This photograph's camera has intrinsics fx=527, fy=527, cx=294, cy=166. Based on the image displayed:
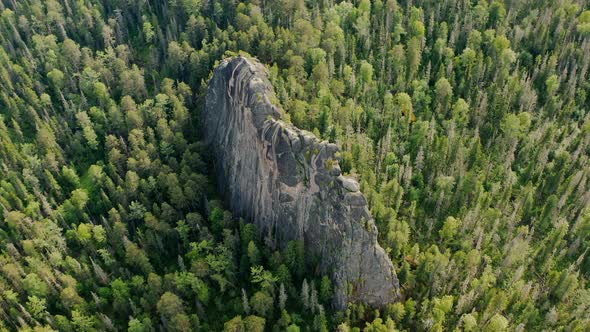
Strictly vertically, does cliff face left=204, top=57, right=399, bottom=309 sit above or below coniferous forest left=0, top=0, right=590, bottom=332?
above

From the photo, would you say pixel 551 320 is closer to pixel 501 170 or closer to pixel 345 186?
pixel 501 170

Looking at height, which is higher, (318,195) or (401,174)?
(318,195)

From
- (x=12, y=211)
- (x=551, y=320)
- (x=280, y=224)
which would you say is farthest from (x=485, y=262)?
(x=12, y=211)

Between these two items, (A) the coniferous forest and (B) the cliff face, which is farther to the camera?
(A) the coniferous forest

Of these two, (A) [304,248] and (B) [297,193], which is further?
(A) [304,248]

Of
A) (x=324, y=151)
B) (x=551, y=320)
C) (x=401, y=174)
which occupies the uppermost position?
(x=324, y=151)

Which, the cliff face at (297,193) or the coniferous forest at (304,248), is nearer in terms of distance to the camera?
the cliff face at (297,193)

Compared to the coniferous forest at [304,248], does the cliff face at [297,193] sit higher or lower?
higher

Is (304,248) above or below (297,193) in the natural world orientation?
below
